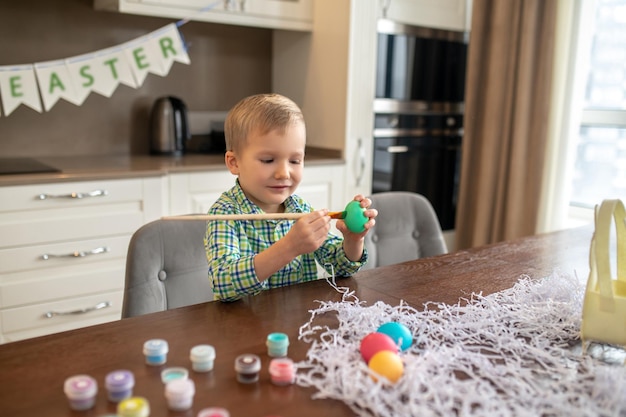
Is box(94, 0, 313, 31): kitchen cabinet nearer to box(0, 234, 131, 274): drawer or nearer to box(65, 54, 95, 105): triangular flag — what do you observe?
box(65, 54, 95, 105): triangular flag

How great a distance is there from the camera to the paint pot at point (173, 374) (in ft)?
2.63

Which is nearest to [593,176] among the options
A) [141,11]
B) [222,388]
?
[141,11]

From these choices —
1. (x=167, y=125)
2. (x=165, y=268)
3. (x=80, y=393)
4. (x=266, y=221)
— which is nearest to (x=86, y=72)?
(x=167, y=125)

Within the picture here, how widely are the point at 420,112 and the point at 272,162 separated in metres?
2.13

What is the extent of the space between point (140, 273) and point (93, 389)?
59 cm

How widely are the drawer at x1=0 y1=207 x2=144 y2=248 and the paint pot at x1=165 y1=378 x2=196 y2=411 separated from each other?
1.68m

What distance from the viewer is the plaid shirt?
3.71ft

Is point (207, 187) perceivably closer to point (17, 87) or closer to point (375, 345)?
point (17, 87)

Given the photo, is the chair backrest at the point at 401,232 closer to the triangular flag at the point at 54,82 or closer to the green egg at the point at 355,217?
the green egg at the point at 355,217

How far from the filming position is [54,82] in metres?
2.46

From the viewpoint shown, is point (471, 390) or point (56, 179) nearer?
point (471, 390)

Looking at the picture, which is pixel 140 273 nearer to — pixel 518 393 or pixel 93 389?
pixel 93 389

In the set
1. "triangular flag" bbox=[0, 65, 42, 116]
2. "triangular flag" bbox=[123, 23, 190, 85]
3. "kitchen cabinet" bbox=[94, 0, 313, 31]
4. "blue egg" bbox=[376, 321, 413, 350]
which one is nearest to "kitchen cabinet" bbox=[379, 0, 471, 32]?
"kitchen cabinet" bbox=[94, 0, 313, 31]

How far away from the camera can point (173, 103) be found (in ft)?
9.35
